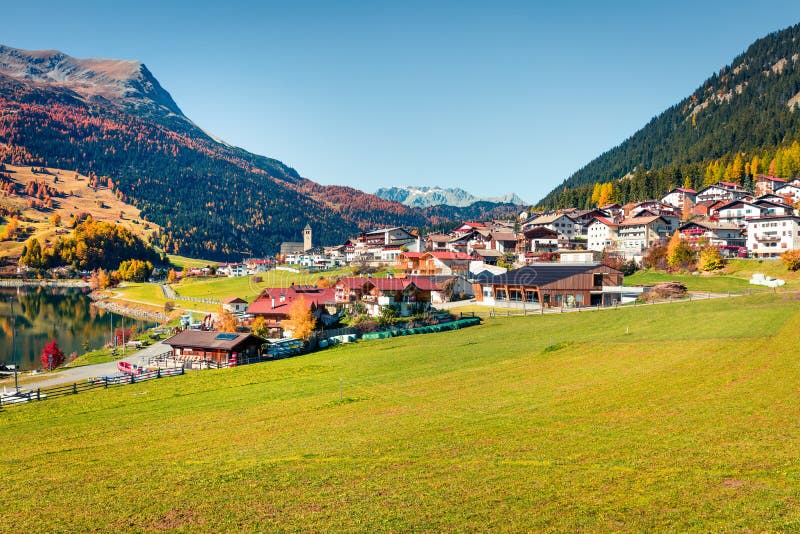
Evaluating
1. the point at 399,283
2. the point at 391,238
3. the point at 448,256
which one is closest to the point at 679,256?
the point at 448,256

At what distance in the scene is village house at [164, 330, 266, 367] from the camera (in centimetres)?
4737

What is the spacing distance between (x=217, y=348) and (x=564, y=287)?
133 feet

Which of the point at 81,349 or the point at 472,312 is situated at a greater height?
the point at 472,312

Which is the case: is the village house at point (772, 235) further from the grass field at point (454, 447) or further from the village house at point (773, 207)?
the grass field at point (454, 447)

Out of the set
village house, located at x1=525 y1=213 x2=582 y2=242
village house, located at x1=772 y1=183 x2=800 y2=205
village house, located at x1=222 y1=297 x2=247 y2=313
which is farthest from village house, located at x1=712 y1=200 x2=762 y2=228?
village house, located at x1=222 y1=297 x2=247 y2=313

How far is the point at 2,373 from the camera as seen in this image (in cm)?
4878

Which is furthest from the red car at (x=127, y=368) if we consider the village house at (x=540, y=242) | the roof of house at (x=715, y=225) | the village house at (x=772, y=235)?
the roof of house at (x=715, y=225)

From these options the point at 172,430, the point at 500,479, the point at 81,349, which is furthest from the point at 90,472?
the point at 81,349

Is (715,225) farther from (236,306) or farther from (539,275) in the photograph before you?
(236,306)

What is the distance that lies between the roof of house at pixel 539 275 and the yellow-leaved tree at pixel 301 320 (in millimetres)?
25992

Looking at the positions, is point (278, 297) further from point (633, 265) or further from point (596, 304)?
point (633, 265)

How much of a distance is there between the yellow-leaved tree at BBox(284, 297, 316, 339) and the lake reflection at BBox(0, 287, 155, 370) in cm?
2956

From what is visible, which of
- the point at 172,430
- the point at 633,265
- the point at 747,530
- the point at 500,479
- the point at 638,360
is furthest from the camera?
the point at 633,265

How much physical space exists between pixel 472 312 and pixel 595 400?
41.0 metres
